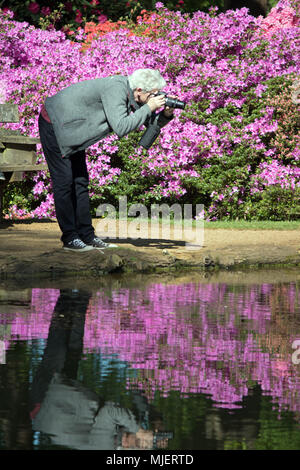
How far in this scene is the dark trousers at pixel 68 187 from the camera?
353 inches

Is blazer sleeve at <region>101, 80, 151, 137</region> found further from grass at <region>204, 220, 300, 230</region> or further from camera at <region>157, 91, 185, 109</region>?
grass at <region>204, 220, 300, 230</region>

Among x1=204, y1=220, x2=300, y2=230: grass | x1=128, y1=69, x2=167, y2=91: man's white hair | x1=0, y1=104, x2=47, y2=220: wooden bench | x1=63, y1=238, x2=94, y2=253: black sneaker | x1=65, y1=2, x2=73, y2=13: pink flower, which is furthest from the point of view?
x1=65, y1=2, x2=73, y2=13: pink flower

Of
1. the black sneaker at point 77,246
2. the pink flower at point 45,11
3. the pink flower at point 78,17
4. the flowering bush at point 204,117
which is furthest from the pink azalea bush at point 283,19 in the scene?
the black sneaker at point 77,246

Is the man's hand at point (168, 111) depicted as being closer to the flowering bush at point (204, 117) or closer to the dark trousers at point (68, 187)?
the dark trousers at point (68, 187)

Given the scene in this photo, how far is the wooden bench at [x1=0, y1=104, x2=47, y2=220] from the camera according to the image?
12847mm

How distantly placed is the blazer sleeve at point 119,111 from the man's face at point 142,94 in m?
0.11

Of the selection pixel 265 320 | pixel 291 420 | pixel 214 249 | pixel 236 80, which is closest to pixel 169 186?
pixel 236 80

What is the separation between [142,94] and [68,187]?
118cm

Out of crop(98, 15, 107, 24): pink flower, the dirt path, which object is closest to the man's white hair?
the dirt path

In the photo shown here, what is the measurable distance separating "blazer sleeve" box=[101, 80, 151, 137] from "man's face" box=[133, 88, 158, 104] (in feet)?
0.35

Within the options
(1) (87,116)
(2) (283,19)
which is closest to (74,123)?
(1) (87,116)

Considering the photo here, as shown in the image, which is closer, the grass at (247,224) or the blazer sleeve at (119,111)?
the blazer sleeve at (119,111)

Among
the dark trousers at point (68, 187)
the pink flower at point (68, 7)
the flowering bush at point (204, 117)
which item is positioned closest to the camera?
the dark trousers at point (68, 187)

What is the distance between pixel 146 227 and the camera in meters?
12.9
